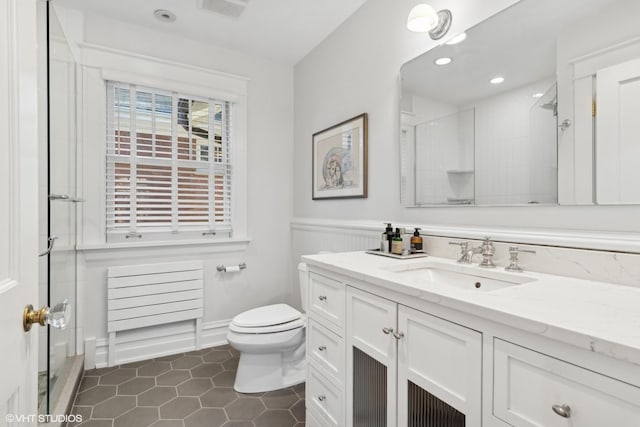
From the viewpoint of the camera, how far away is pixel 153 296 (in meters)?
2.45

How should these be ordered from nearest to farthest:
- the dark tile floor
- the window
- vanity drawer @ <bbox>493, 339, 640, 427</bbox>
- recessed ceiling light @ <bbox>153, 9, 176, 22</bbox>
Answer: vanity drawer @ <bbox>493, 339, 640, 427</bbox> → the dark tile floor → recessed ceiling light @ <bbox>153, 9, 176, 22</bbox> → the window

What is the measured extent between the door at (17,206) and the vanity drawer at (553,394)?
1.02 meters

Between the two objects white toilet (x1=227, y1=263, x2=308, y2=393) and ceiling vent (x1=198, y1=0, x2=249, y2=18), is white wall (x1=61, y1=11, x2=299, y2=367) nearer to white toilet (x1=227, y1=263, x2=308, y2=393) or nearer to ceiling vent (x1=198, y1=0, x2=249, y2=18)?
ceiling vent (x1=198, y1=0, x2=249, y2=18)

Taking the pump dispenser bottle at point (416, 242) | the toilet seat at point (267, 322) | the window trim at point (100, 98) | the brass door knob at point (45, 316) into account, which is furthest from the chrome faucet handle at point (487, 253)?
the window trim at point (100, 98)

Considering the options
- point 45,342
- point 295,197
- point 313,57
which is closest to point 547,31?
point 313,57

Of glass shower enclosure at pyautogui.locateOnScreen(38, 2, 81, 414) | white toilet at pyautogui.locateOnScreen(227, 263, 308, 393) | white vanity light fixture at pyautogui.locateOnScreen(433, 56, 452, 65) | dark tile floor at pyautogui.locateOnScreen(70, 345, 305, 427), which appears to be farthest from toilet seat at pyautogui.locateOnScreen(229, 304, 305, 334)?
white vanity light fixture at pyautogui.locateOnScreen(433, 56, 452, 65)

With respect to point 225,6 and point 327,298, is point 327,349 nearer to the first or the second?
point 327,298

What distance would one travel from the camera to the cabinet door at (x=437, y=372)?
835 mm

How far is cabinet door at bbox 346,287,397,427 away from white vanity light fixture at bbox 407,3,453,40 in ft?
4.30

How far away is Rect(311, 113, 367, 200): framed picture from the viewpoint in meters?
2.15

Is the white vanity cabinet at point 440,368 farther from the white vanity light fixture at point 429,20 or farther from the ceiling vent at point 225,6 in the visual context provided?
the ceiling vent at point 225,6

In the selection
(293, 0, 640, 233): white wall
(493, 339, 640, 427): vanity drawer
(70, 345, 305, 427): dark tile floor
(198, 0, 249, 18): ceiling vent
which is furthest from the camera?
(198, 0, 249, 18): ceiling vent

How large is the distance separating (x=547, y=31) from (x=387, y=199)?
1056 mm

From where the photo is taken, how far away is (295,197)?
3029 mm
